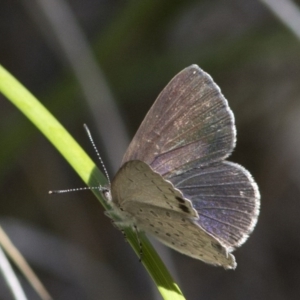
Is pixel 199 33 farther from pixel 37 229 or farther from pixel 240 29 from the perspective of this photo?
pixel 37 229

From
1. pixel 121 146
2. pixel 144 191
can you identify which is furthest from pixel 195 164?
pixel 121 146

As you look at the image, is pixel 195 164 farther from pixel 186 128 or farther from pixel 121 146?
pixel 121 146

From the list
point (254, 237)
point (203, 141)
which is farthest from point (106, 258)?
point (203, 141)

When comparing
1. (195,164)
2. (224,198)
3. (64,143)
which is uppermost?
(64,143)

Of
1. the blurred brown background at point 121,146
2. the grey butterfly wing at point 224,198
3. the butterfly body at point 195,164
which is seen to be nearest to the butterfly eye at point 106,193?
the butterfly body at point 195,164

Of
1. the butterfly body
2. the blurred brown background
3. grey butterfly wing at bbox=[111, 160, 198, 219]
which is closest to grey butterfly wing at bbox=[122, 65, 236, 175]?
the butterfly body

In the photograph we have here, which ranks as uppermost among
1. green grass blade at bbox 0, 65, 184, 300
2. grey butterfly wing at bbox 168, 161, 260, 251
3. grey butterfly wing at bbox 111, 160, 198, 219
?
green grass blade at bbox 0, 65, 184, 300

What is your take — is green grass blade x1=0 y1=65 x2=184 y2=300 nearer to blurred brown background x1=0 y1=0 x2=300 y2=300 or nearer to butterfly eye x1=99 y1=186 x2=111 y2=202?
butterfly eye x1=99 y1=186 x2=111 y2=202

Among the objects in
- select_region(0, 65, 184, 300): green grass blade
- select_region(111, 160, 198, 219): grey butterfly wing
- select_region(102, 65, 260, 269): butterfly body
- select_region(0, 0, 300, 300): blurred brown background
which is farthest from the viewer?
select_region(0, 0, 300, 300): blurred brown background
